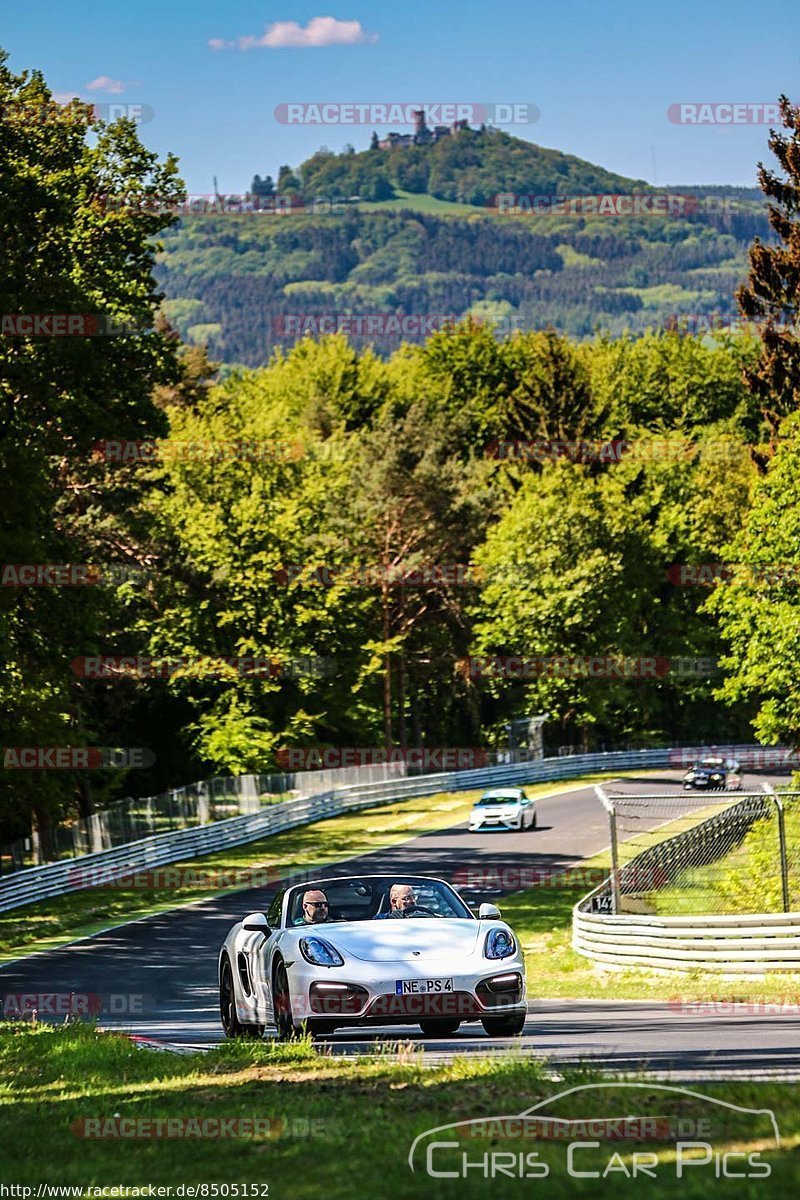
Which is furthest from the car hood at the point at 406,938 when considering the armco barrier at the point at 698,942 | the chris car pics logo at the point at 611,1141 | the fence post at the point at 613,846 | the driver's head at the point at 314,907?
the fence post at the point at 613,846

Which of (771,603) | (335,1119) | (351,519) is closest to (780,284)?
(771,603)

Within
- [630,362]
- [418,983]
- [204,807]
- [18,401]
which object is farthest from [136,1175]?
[630,362]

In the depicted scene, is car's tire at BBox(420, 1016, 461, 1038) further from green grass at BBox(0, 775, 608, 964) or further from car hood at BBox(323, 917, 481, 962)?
green grass at BBox(0, 775, 608, 964)

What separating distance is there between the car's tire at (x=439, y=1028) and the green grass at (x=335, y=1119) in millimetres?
1641

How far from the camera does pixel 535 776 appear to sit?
66.1m

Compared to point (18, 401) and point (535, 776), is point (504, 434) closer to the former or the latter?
point (535, 776)

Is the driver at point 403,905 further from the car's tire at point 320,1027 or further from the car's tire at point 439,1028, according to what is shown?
the car's tire at point 320,1027

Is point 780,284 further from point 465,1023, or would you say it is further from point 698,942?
point 465,1023

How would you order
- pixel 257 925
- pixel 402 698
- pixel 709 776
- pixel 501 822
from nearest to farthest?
1. pixel 257 925
2. pixel 501 822
3. pixel 709 776
4. pixel 402 698

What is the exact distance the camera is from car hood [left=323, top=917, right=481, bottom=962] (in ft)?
38.5

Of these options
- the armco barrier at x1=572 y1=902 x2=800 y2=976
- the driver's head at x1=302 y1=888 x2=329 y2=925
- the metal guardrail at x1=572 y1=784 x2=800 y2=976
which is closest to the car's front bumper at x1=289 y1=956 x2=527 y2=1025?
the driver's head at x1=302 y1=888 x2=329 y2=925

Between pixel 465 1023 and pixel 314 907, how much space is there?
2.44 meters

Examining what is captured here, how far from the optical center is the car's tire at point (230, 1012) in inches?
534

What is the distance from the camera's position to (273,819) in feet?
166
